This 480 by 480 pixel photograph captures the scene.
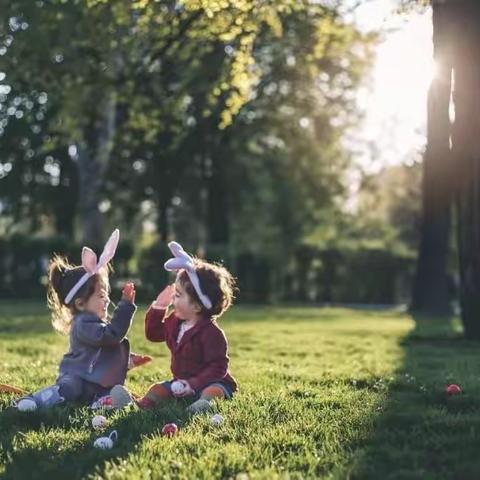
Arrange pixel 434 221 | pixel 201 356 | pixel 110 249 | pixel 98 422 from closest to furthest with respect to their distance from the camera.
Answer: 1. pixel 98 422
2. pixel 110 249
3. pixel 201 356
4. pixel 434 221

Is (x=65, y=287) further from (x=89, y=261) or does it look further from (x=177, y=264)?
(x=177, y=264)

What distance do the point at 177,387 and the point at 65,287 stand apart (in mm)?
1168

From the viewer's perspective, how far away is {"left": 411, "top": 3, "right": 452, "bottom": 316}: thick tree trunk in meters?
17.2

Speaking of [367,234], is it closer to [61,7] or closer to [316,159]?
[316,159]

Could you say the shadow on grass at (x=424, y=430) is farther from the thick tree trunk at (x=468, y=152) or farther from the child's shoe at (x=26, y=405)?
the thick tree trunk at (x=468, y=152)

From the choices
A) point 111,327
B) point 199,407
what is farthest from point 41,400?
point 199,407

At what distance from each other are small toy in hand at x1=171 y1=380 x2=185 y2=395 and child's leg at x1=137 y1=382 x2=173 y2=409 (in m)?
0.08

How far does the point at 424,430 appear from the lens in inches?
206

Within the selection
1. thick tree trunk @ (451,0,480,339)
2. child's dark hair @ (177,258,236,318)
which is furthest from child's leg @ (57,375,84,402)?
thick tree trunk @ (451,0,480,339)

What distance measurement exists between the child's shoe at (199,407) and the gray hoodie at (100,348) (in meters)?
0.80

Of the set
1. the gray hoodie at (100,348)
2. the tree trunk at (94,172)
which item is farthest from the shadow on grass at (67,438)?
the tree trunk at (94,172)

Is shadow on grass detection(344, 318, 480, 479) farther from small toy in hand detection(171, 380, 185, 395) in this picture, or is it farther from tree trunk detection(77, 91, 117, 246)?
tree trunk detection(77, 91, 117, 246)

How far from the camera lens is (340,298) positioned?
26.7m

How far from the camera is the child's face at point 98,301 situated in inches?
248
